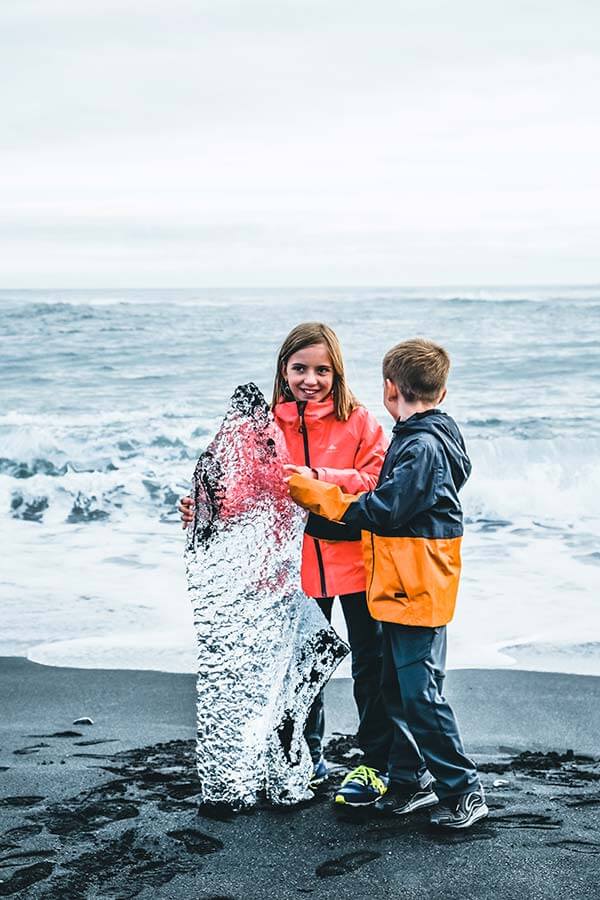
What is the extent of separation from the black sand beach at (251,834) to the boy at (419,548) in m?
0.18

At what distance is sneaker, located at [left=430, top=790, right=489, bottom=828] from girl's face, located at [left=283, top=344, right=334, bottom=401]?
1407 mm

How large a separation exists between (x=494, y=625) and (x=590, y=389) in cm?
1164

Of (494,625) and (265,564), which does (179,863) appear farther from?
(494,625)

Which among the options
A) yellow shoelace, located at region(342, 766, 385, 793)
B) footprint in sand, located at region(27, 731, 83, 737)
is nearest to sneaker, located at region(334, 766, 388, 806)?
yellow shoelace, located at region(342, 766, 385, 793)

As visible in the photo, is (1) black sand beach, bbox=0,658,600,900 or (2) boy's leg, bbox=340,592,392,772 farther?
(2) boy's leg, bbox=340,592,392,772

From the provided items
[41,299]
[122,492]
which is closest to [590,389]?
[122,492]

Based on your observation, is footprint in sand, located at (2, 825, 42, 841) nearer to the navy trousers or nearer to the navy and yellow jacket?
the navy trousers

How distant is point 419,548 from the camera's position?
120 inches

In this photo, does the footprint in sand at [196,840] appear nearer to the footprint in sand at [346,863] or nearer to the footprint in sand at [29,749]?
the footprint in sand at [346,863]

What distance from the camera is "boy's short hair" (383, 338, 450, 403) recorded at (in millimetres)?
3127

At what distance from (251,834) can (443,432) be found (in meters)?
1.37

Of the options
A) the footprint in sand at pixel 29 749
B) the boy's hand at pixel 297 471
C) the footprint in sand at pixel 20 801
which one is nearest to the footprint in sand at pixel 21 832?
the footprint in sand at pixel 20 801

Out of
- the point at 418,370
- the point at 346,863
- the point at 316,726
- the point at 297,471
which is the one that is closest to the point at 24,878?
the point at 346,863

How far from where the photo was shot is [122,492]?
10.9 meters
